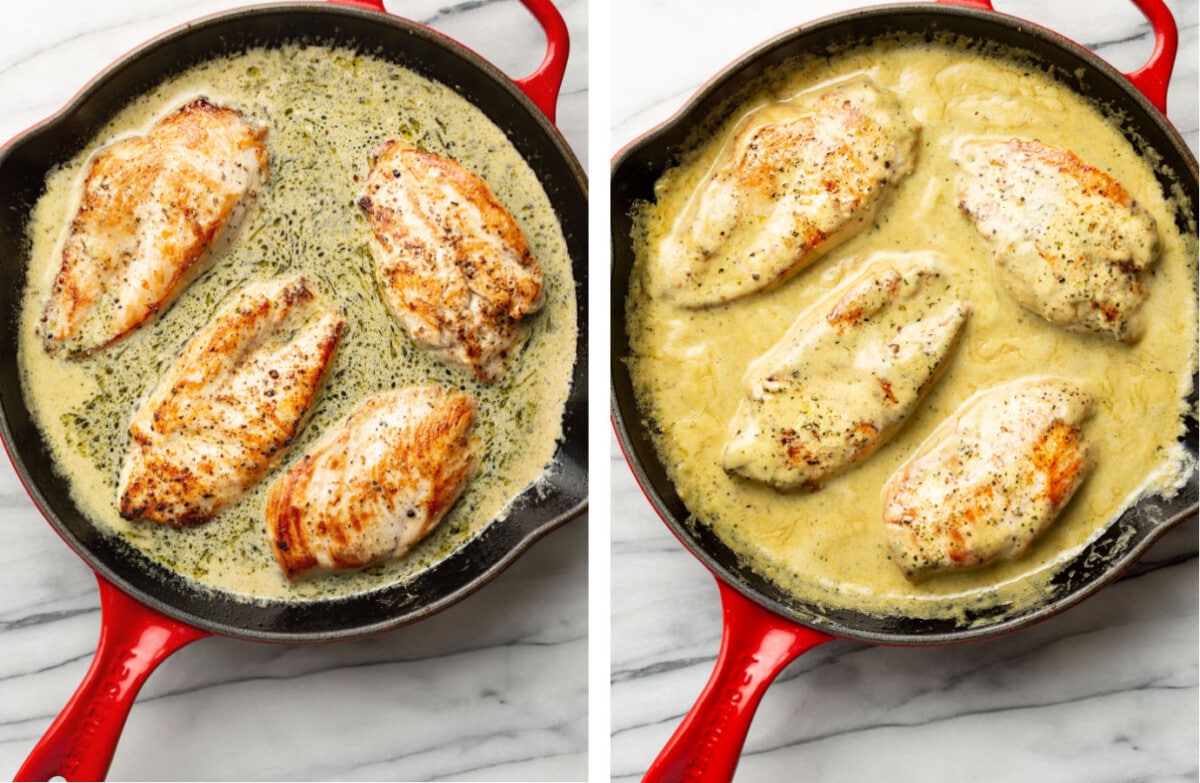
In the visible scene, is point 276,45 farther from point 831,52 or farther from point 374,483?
point 831,52

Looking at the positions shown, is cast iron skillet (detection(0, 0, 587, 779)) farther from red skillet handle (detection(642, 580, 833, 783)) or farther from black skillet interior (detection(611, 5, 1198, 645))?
red skillet handle (detection(642, 580, 833, 783))

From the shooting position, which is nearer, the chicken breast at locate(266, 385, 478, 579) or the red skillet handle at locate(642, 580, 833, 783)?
the red skillet handle at locate(642, 580, 833, 783)

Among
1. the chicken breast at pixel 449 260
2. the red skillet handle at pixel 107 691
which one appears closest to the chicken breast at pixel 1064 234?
the chicken breast at pixel 449 260

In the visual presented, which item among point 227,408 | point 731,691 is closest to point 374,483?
point 227,408

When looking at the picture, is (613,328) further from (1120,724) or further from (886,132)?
(1120,724)

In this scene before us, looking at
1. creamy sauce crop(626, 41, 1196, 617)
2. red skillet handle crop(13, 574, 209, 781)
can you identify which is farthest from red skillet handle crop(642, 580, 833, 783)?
red skillet handle crop(13, 574, 209, 781)

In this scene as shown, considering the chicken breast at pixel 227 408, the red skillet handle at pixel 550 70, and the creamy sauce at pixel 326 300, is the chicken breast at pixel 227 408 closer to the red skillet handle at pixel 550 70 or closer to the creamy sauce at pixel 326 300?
the creamy sauce at pixel 326 300

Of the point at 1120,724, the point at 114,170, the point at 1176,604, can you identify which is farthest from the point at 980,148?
the point at 114,170
